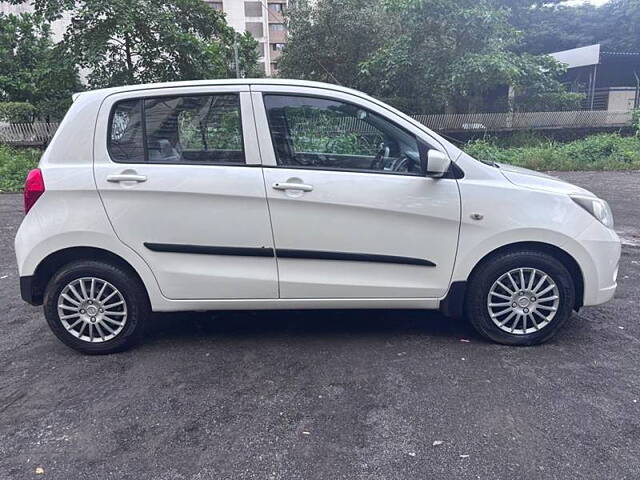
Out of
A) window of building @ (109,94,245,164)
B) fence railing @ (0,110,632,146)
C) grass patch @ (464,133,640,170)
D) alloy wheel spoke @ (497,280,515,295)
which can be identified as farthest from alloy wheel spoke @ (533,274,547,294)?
fence railing @ (0,110,632,146)

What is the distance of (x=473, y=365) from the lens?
3.47 meters

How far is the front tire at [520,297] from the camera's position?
3635 mm

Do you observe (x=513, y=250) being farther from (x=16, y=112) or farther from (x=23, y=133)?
(x=16, y=112)

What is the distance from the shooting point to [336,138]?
3668mm

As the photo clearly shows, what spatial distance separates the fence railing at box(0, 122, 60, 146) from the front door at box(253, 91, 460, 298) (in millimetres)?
15713

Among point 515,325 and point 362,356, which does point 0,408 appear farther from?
point 515,325

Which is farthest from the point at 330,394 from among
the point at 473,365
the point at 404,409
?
the point at 473,365

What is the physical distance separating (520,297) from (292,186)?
71.2 inches

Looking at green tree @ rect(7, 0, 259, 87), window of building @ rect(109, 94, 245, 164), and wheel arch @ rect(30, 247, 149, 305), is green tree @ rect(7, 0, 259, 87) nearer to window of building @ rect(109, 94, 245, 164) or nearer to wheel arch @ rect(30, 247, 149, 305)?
window of building @ rect(109, 94, 245, 164)

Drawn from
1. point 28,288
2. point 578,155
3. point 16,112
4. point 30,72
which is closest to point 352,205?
point 28,288

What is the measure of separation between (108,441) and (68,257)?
1.47 m

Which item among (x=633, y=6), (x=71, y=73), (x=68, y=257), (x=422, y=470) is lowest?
(x=422, y=470)

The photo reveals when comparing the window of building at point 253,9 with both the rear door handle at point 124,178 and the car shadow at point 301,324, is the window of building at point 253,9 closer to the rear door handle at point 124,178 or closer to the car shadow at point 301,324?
the car shadow at point 301,324

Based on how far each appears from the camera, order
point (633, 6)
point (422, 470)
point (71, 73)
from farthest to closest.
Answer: point (633, 6), point (71, 73), point (422, 470)
